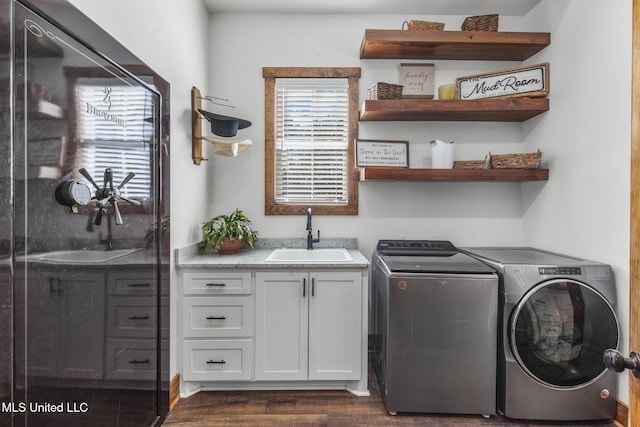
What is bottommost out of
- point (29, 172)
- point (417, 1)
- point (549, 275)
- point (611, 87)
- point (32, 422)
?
point (32, 422)

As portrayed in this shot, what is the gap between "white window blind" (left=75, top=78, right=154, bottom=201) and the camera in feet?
4.33

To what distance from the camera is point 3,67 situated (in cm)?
98

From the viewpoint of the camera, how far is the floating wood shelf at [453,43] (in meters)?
2.62

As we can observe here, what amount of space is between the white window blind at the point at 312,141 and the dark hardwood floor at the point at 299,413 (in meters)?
1.43

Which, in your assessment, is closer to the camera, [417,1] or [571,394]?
[571,394]

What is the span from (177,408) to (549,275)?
2294 millimetres

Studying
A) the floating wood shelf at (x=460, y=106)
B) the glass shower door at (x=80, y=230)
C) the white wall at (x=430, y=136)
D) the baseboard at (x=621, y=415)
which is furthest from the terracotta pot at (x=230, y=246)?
the baseboard at (x=621, y=415)

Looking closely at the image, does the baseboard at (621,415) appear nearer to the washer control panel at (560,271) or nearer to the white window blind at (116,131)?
the washer control panel at (560,271)

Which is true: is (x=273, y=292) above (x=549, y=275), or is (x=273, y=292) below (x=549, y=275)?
below

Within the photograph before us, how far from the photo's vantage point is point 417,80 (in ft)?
9.29

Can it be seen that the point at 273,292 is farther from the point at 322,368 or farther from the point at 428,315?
the point at 428,315

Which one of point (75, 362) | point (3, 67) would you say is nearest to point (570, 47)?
point (3, 67)

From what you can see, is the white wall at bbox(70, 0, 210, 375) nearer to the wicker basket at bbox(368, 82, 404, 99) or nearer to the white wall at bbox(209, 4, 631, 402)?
the white wall at bbox(209, 4, 631, 402)

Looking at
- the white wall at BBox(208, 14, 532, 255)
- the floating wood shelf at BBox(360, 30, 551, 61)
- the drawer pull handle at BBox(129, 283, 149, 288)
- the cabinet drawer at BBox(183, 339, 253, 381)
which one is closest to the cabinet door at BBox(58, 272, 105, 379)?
the drawer pull handle at BBox(129, 283, 149, 288)
